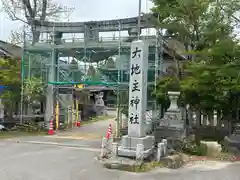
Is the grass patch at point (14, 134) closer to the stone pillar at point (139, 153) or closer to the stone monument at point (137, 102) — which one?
the stone monument at point (137, 102)

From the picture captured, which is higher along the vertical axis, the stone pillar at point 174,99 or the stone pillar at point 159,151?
the stone pillar at point 174,99

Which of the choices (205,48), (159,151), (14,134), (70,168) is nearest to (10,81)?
(14,134)

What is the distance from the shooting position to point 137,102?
11.9m

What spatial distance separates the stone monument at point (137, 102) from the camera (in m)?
11.7

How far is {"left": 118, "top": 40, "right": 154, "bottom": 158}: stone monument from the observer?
11.7 m

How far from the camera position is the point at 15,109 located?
23484mm

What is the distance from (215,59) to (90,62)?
877 cm

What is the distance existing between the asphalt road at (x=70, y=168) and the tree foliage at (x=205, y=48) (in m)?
4.13

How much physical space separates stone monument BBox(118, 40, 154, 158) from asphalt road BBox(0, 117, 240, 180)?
126 cm

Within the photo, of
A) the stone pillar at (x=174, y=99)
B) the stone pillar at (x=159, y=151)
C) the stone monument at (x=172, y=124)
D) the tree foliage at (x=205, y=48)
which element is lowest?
the stone pillar at (x=159, y=151)

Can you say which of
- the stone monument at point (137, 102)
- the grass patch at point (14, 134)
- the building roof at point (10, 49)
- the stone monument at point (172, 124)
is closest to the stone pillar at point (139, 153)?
the stone monument at point (137, 102)

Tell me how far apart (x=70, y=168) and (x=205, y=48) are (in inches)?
393

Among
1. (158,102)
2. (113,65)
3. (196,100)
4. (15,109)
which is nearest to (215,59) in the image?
(196,100)

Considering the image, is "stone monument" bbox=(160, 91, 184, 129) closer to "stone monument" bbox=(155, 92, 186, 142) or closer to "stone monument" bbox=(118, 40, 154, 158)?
"stone monument" bbox=(155, 92, 186, 142)
